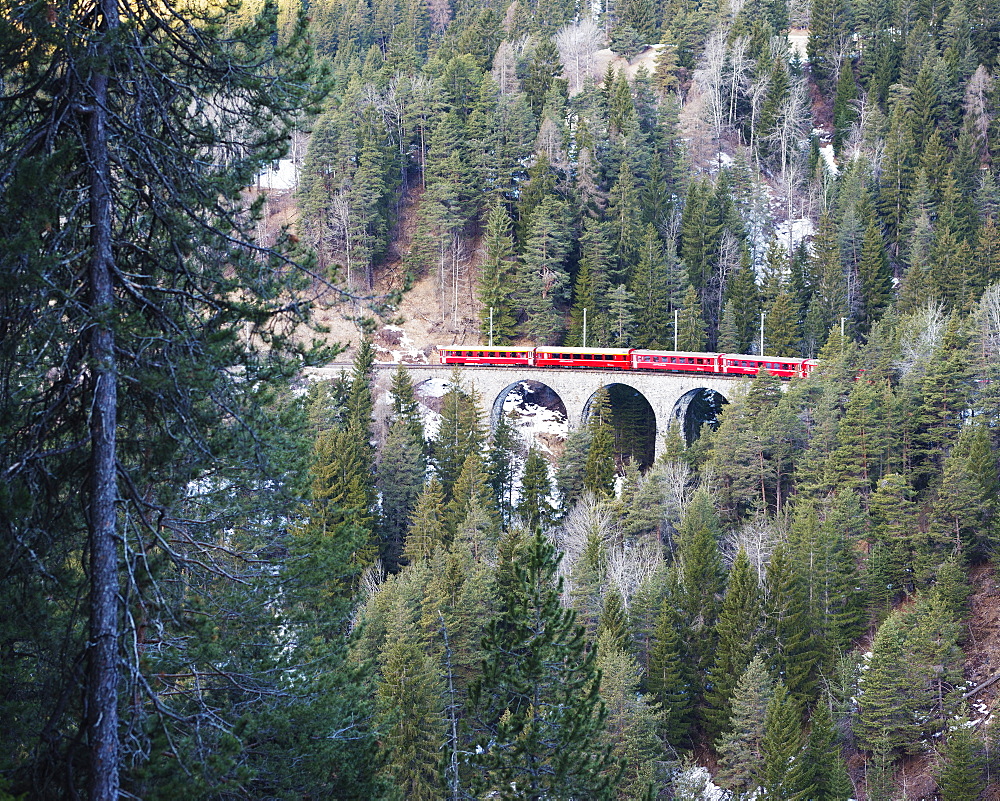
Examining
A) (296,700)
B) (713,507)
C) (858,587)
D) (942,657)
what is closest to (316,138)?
(713,507)

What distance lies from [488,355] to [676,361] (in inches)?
393

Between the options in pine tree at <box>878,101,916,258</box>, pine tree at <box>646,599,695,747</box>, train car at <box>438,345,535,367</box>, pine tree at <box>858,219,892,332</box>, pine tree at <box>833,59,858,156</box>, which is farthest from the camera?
pine tree at <box>833,59,858,156</box>

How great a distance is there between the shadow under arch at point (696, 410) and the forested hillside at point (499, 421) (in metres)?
3.20

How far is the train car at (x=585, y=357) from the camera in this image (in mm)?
53594

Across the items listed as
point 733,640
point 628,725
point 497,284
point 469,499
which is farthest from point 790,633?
point 497,284

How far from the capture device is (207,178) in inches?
300

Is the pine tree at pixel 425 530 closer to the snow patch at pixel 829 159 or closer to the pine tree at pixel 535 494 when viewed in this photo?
the pine tree at pixel 535 494

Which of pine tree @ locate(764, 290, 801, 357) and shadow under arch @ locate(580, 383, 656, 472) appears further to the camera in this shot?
shadow under arch @ locate(580, 383, 656, 472)

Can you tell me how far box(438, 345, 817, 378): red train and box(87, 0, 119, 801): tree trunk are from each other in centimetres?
4462

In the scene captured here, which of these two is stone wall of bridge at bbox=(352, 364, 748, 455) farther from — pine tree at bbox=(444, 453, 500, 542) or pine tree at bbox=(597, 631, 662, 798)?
pine tree at bbox=(597, 631, 662, 798)

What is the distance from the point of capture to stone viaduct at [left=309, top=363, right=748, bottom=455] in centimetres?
5247

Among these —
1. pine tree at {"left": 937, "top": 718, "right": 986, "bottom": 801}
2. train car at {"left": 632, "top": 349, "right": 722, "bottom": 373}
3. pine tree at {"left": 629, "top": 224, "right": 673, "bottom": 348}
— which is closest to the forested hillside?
pine tree at {"left": 937, "top": 718, "right": 986, "bottom": 801}

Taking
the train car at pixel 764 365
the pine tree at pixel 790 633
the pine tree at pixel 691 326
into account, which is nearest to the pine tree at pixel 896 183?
the pine tree at pixel 691 326

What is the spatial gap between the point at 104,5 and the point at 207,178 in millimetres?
1320
